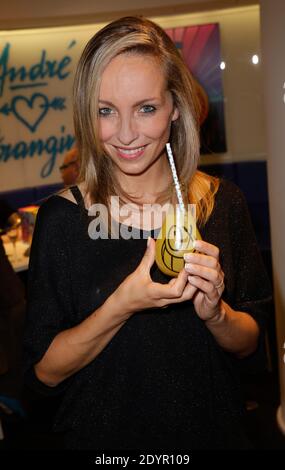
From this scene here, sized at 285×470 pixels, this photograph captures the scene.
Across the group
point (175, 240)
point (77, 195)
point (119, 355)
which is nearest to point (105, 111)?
point (77, 195)

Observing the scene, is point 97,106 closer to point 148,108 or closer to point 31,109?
point 148,108

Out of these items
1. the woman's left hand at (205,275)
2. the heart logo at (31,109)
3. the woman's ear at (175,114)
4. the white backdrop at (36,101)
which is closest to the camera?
the woman's left hand at (205,275)

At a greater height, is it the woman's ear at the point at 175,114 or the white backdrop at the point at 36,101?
the white backdrop at the point at 36,101

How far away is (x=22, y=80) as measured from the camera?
5.62 metres

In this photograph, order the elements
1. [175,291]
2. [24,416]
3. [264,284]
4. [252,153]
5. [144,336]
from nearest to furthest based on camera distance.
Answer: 1. [175,291]
2. [144,336]
3. [264,284]
4. [24,416]
5. [252,153]

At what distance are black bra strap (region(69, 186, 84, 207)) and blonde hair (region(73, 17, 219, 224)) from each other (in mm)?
26

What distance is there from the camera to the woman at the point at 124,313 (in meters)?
1.22

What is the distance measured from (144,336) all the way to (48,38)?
5.02 metres

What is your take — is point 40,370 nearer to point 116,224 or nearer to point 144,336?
point 144,336

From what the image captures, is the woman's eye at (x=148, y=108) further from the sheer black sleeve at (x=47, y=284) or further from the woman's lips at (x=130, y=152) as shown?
the sheer black sleeve at (x=47, y=284)

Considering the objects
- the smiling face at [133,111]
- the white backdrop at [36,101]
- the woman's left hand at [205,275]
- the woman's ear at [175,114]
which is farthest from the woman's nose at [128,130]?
the white backdrop at [36,101]

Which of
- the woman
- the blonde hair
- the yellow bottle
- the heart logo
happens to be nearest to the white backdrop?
the heart logo

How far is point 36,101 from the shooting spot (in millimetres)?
5766
